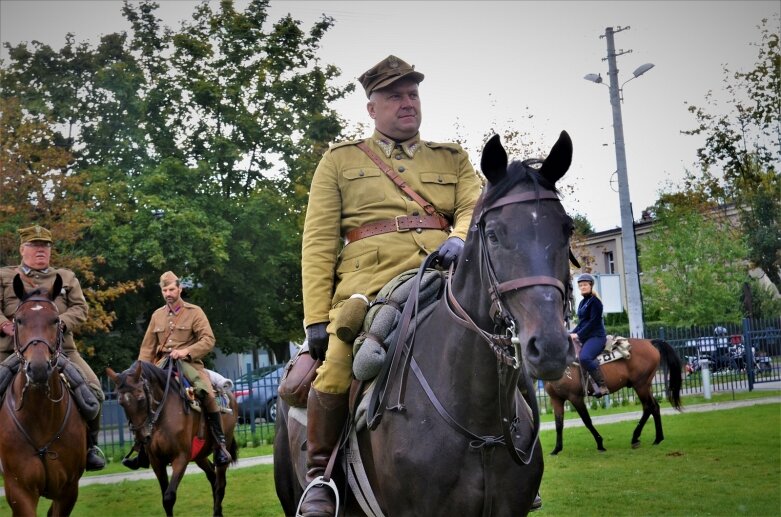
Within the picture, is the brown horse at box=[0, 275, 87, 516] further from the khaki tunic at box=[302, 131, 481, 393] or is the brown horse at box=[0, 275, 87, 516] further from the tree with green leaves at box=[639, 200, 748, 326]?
the tree with green leaves at box=[639, 200, 748, 326]

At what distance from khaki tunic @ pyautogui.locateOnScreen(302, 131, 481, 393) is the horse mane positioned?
1002 millimetres

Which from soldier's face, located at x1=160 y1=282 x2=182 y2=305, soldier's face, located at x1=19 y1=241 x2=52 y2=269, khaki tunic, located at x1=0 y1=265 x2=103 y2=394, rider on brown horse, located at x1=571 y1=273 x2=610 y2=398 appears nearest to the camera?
khaki tunic, located at x1=0 y1=265 x2=103 y2=394

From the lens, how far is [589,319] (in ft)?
53.8

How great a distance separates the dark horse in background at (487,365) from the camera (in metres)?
3.65

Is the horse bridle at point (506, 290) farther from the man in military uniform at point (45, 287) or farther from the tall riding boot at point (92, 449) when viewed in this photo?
the tall riding boot at point (92, 449)

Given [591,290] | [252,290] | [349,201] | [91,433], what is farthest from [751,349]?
[349,201]

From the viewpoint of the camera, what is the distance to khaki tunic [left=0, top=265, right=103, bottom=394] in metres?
8.98

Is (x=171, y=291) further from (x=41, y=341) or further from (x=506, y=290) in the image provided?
(x=506, y=290)

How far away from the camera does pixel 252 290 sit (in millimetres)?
32531

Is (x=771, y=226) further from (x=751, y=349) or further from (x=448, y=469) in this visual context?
(x=448, y=469)

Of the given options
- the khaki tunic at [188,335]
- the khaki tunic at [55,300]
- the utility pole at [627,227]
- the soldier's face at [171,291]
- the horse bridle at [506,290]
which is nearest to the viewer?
the horse bridle at [506,290]

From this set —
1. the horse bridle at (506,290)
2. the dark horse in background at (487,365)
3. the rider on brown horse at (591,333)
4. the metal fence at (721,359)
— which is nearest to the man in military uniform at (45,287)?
the dark horse in background at (487,365)

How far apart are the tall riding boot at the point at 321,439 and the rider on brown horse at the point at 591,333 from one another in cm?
1154

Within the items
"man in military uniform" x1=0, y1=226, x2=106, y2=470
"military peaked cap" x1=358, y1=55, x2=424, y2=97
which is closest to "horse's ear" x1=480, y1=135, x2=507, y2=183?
"military peaked cap" x1=358, y1=55, x2=424, y2=97
